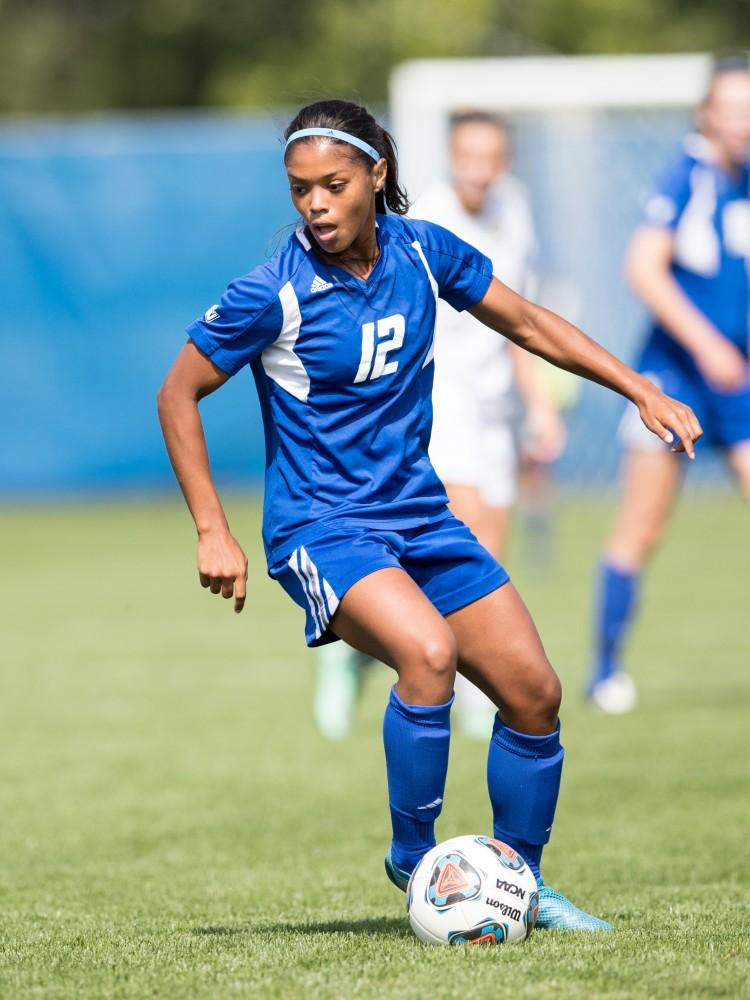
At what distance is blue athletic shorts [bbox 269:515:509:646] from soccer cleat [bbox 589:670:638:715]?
345cm

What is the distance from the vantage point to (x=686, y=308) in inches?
284

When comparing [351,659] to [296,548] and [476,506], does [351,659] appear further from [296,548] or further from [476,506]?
[296,548]

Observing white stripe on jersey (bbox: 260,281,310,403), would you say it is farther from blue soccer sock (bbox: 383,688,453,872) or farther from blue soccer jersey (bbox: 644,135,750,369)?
blue soccer jersey (bbox: 644,135,750,369)

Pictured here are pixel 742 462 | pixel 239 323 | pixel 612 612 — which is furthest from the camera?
pixel 612 612

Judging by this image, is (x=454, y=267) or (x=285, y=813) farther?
(x=285, y=813)

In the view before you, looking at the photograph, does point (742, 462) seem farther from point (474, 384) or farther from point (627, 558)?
point (474, 384)

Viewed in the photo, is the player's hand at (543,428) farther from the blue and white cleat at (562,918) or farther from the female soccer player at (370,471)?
the blue and white cleat at (562,918)

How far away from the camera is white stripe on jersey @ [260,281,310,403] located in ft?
13.5

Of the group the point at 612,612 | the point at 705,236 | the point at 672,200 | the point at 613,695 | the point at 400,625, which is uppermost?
the point at 672,200

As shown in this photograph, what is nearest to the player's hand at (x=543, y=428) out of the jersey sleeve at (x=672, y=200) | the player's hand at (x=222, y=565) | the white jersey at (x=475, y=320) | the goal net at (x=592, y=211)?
the white jersey at (x=475, y=320)

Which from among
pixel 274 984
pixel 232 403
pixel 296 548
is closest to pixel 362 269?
pixel 296 548

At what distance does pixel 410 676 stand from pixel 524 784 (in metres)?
0.46

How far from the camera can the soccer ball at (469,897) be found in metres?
3.94

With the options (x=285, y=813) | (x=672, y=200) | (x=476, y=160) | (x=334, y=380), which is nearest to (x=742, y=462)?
(x=672, y=200)
